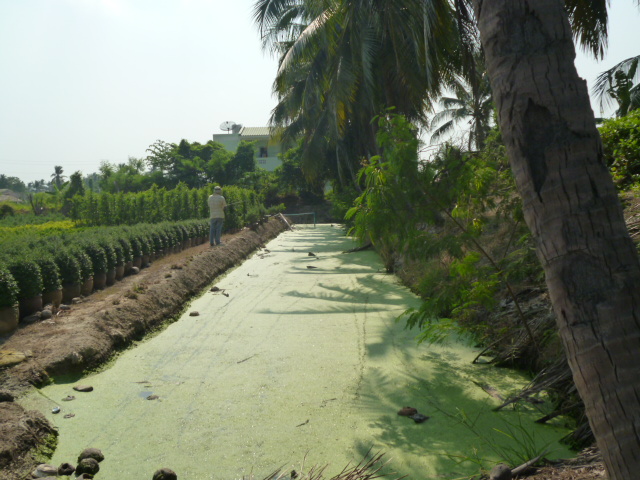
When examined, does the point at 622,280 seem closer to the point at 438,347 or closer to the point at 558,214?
the point at 558,214

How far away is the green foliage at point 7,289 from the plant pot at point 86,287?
8.33 feet

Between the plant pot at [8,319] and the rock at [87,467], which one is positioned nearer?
the rock at [87,467]

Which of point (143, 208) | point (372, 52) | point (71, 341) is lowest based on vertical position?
point (71, 341)

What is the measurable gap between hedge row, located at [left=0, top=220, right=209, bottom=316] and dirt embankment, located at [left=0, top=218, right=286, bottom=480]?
0.41 metres

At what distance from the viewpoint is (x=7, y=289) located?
5.98 meters

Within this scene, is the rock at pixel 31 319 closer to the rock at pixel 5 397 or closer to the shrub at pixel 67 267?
the shrub at pixel 67 267

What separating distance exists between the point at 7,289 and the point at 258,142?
50517 millimetres

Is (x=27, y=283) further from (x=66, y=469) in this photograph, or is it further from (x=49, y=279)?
(x=66, y=469)

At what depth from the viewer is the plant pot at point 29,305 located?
22.0ft

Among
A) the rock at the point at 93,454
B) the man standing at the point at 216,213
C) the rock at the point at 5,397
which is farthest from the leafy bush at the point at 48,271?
the man standing at the point at 216,213

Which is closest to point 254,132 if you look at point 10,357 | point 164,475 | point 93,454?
point 10,357

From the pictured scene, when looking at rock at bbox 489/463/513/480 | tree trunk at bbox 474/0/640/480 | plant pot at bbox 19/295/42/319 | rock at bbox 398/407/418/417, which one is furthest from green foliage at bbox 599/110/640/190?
plant pot at bbox 19/295/42/319

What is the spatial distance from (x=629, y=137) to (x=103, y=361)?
7.24 meters

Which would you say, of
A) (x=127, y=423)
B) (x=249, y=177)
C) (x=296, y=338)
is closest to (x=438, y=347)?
(x=296, y=338)
